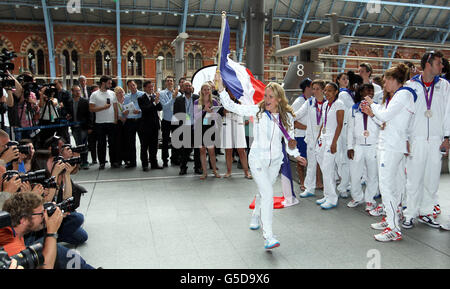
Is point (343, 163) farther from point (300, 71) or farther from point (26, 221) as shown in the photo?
point (26, 221)

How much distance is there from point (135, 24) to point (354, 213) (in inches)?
862

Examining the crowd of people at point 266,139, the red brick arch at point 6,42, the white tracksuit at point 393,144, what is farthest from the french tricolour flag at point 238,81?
the red brick arch at point 6,42

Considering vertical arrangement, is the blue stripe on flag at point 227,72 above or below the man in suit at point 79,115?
above

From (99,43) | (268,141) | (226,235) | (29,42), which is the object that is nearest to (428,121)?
(268,141)

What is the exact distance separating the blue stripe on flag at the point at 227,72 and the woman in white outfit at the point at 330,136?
4.26ft

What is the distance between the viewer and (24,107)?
23.9ft

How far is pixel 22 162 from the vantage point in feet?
13.8

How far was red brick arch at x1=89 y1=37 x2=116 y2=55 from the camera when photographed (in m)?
23.3

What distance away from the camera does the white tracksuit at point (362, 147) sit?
17.2 feet

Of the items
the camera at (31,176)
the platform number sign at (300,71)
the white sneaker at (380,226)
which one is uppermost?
the platform number sign at (300,71)

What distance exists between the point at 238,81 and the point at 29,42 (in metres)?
21.5

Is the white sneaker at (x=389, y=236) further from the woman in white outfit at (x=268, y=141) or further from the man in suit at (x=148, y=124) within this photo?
the man in suit at (x=148, y=124)
